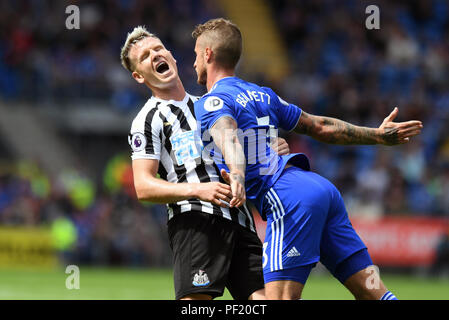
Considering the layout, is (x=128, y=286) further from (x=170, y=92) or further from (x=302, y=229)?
(x=302, y=229)

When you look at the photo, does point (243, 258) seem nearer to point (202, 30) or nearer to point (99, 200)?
point (202, 30)

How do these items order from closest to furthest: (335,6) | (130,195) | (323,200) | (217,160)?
1. (323,200)
2. (217,160)
3. (130,195)
4. (335,6)

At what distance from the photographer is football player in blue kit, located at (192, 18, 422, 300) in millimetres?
4297

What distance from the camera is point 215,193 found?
425 cm

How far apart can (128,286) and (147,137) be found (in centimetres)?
710

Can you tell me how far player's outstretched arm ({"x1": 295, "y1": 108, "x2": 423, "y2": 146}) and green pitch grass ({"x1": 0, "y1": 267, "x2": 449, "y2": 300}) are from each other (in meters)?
4.94

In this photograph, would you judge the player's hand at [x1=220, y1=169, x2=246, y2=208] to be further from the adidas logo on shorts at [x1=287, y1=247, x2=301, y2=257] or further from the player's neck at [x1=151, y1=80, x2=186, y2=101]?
the player's neck at [x1=151, y1=80, x2=186, y2=101]

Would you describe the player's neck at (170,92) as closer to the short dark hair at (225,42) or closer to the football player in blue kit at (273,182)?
the football player in blue kit at (273,182)

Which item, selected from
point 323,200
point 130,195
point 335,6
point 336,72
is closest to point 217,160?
point 323,200

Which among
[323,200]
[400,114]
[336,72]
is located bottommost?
[323,200]

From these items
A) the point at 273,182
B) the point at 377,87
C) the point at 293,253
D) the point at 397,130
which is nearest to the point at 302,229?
the point at 293,253

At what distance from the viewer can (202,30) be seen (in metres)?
4.75

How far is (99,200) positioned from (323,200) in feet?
44.6

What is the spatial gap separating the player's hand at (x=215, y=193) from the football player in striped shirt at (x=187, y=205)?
212 mm
